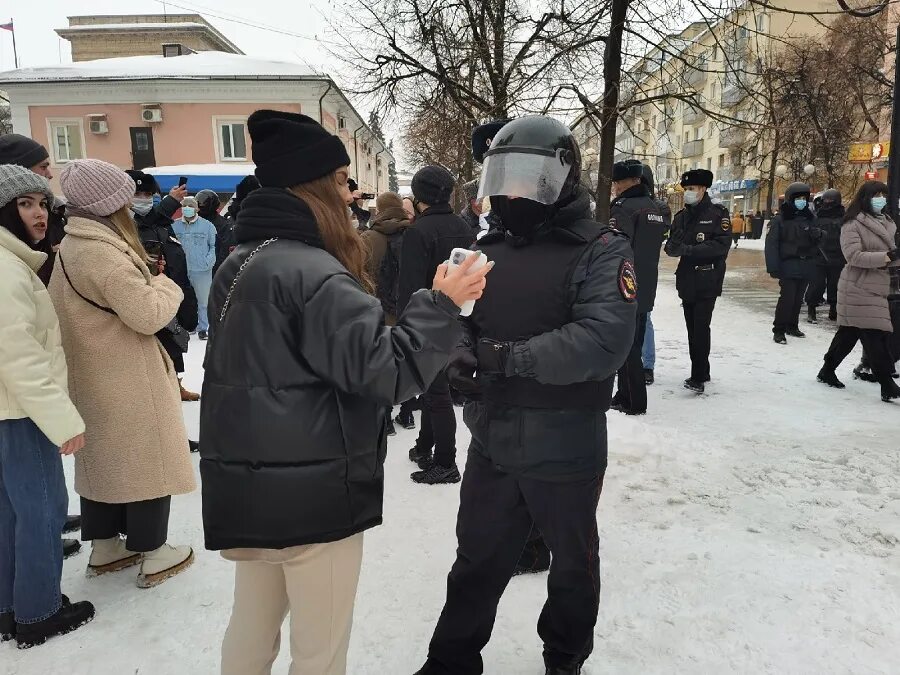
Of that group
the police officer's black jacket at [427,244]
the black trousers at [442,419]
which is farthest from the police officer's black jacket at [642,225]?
the black trousers at [442,419]

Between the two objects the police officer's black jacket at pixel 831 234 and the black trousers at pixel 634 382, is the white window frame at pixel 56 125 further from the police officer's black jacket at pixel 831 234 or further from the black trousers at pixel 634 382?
the black trousers at pixel 634 382

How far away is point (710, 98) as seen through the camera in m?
19.0

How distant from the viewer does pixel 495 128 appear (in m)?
3.23

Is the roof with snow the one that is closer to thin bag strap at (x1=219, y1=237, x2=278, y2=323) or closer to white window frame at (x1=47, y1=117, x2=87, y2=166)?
white window frame at (x1=47, y1=117, x2=87, y2=166)

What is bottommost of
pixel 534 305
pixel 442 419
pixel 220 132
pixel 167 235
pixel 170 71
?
pixel 442 419

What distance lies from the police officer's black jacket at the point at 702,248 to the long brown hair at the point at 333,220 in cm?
489

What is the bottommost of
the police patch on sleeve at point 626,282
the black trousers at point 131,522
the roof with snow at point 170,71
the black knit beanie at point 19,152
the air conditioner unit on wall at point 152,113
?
the black trousers at point 131,522

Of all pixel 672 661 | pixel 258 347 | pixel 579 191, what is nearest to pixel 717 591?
pixel 672 661

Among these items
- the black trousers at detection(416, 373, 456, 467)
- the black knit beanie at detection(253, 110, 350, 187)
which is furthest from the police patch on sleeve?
the black trousers at detection(416, 373, 456, 467)

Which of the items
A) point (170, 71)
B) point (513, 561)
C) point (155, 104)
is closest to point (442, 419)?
point (513, 561)

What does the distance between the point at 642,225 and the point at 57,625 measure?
4.73 meters

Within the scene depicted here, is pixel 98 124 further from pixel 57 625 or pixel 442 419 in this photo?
pixel 57 625

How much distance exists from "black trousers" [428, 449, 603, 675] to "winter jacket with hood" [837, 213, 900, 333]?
4753 millimetres

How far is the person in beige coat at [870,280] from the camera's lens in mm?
5637
